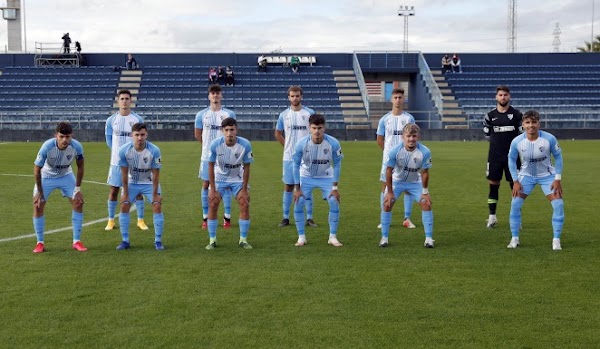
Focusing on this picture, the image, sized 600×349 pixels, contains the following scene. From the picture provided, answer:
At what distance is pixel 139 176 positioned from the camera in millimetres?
8516

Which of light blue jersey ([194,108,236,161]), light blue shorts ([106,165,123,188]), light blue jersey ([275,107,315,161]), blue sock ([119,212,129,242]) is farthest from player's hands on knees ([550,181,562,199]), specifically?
light blue shorts ([106,165,123,188])

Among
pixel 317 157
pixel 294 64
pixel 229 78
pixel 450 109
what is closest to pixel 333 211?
pixel 317 157

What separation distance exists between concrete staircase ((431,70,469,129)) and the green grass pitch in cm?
2944

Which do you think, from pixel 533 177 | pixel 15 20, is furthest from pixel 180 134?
pixel 533 177

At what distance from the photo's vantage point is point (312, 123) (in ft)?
28.2

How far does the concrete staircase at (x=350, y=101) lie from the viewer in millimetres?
41562

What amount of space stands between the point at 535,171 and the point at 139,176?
16.3 feet

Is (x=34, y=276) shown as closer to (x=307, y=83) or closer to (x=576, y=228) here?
(x=576, y=228)

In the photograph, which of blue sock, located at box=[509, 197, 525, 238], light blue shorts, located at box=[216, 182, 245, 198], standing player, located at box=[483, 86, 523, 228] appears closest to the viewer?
blue sock, located at box=[509, 197, 525, 238]

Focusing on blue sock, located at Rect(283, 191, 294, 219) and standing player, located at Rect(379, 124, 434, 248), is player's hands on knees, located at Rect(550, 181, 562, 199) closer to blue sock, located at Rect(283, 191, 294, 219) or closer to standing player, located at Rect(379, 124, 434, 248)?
standing player, located at Rect(379, 124, 434, 248)

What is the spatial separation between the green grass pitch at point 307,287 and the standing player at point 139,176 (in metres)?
0.35

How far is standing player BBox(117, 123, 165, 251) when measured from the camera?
8.30 m

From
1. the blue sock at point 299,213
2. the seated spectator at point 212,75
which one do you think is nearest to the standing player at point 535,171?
the blue sock at point 299,213

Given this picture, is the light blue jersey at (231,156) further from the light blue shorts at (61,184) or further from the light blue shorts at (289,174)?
the light blue shorts at (61,184)
